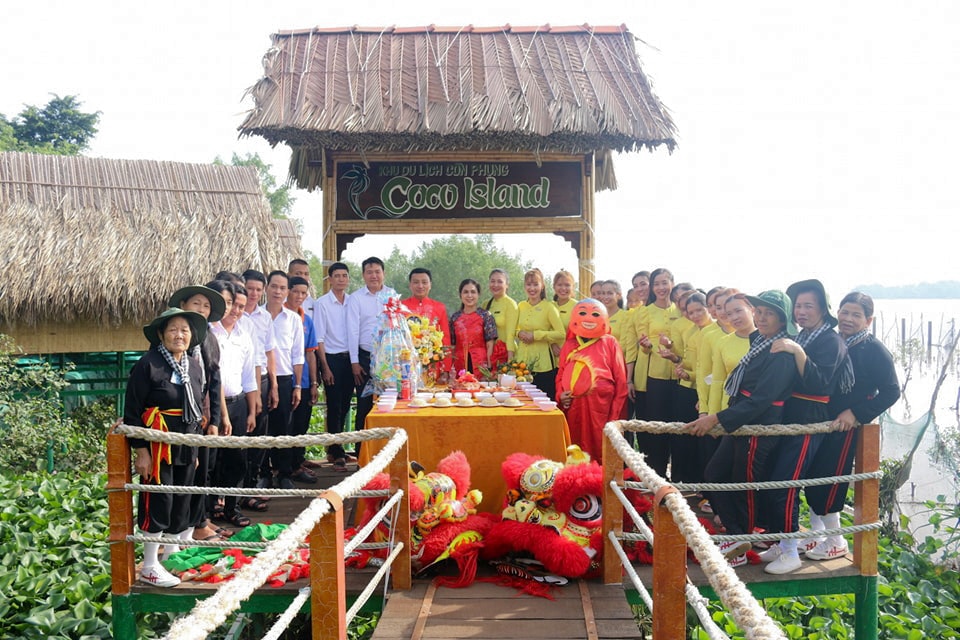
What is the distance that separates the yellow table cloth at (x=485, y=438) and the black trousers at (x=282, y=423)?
1.39m

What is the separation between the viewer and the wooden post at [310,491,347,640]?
2.37 meters

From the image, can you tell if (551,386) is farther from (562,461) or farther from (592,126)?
(592,126)

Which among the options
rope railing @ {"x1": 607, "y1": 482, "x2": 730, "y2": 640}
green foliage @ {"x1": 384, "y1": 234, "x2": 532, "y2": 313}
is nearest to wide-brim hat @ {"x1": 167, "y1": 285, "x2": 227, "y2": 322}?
rope railing @ {"x1": 607, "y1": 482, "x2": 730, "y2": 640}

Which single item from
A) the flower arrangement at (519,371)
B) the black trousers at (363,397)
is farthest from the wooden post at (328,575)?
the flower arrangement at (519,371)

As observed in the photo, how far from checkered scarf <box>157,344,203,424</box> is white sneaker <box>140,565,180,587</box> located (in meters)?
0.79

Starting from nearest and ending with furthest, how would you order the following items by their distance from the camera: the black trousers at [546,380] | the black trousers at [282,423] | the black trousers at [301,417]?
1. the black trousers at [282,423]
2. the black trousers at [301,417]
3. the black trousers at [546,380]

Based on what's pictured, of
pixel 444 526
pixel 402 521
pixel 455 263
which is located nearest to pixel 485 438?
pixel 444 526

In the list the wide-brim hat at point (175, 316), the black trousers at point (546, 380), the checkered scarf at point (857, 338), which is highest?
the wide-brim hat at point (175, 316)

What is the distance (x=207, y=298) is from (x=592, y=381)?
9.16 ft

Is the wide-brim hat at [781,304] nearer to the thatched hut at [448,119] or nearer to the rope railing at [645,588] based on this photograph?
the rope railing at [645,588]

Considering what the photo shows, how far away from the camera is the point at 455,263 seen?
120 feet

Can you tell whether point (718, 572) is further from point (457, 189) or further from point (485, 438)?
point (457, 189)

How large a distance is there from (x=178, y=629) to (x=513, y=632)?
2074 mm

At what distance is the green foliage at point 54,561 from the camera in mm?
4773
